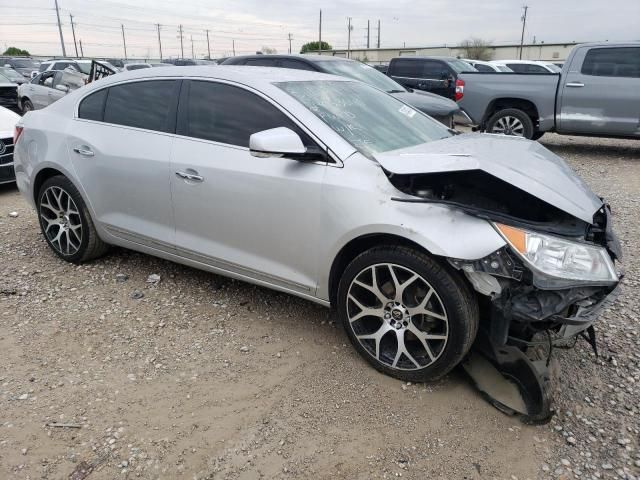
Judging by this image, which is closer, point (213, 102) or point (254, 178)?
point (254, 178)

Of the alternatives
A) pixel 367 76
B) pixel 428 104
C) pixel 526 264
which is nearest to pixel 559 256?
pixel 526 264

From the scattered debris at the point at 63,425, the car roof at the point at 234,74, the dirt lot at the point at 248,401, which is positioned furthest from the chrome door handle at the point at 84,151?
the scattered debris at the point at 63,425

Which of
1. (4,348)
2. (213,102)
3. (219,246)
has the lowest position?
(4,348)

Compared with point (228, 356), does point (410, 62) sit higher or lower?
higher

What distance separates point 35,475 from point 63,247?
2545mm

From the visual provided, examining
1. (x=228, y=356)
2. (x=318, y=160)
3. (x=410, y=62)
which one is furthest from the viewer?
(x=410, y=62)

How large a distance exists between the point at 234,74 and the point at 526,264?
7.40 feet

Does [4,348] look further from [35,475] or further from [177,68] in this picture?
[177,68]

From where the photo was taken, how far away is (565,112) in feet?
31.2

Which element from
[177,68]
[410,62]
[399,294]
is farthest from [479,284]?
[410,62]

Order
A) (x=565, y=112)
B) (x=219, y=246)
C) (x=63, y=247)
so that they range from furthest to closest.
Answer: (x=565, y=112), (x=63, y=247), (x=219, y=246)

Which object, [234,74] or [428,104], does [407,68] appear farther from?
[234,74]

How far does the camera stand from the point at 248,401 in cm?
278

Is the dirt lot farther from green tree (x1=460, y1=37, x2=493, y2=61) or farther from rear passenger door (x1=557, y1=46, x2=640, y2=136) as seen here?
green tree (x1=460, y1=37, x2=493, y2=61)
